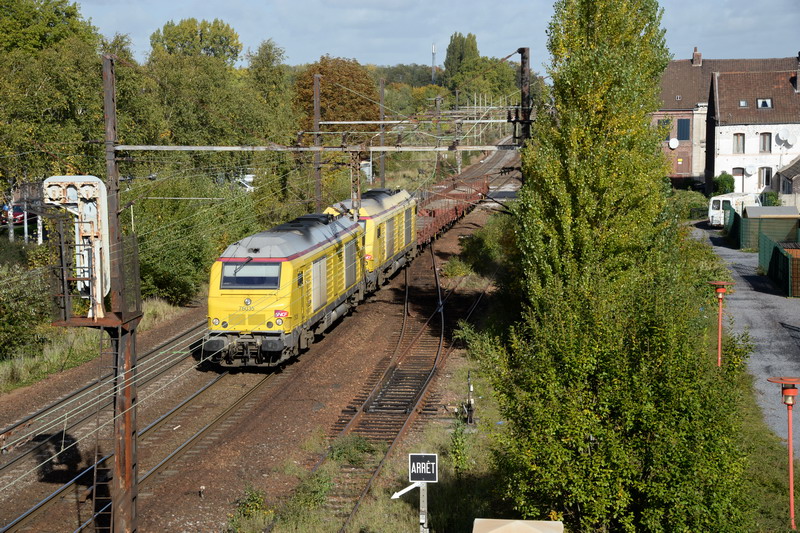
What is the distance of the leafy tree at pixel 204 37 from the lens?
10731cm

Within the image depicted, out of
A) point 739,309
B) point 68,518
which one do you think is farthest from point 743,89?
point 68,518

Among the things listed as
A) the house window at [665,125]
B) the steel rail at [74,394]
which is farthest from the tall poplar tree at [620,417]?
the house window at [665,125]

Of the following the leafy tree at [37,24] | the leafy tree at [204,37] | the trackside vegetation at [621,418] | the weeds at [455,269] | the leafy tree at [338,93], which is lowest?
the weeds at [455,269]

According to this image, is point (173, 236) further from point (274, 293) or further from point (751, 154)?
point (751, 154)

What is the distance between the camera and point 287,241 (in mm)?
21828

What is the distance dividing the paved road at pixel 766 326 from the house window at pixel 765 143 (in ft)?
65.3

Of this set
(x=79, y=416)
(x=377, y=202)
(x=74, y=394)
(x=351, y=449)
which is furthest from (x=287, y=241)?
(x=377, y=202)

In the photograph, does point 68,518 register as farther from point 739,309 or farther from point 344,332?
point 739,309

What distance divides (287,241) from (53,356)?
7.74m

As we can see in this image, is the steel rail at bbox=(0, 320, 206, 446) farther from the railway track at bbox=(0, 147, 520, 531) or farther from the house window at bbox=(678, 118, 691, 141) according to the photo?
the house window at bbox=(678, 118, 691, 141)

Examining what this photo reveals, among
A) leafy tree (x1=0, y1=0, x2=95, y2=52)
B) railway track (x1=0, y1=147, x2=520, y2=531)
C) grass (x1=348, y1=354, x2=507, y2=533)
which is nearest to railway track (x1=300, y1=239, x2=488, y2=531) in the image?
railway track (x1=0, y1=147, x2=520, y2=531)

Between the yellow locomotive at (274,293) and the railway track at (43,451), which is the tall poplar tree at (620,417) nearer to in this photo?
the railway track at (43,451)

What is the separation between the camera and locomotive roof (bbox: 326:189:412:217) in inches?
1192

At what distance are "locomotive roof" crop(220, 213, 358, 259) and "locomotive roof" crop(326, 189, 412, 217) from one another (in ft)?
12.4
